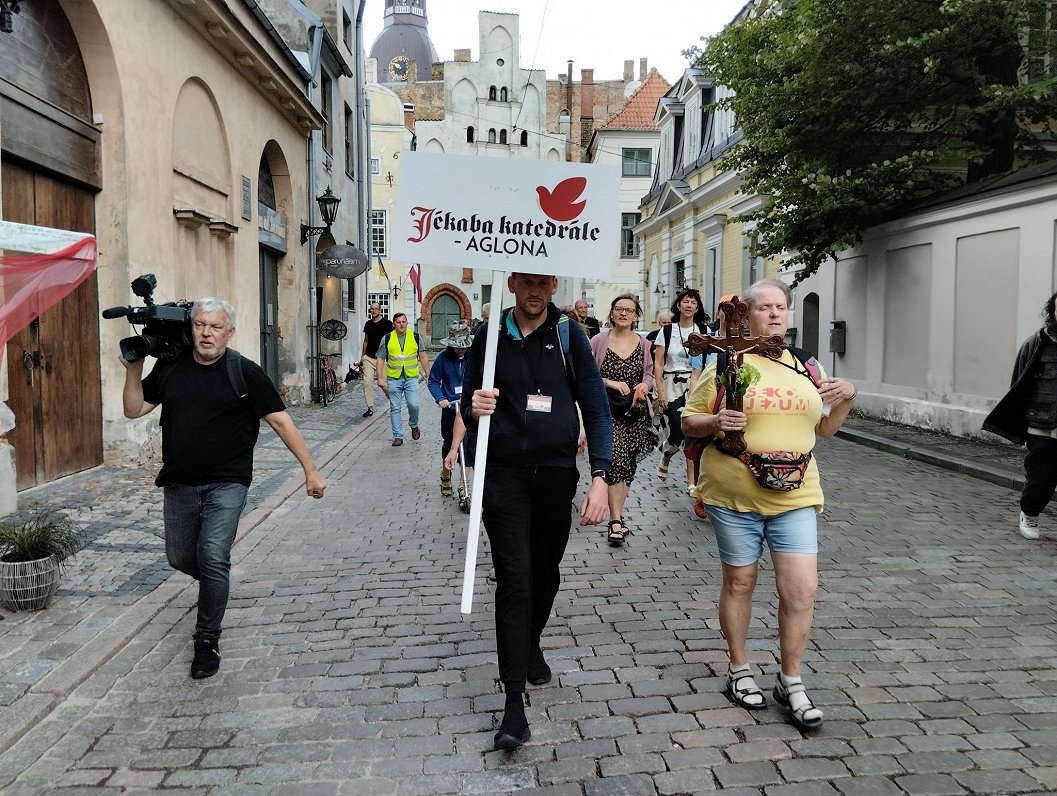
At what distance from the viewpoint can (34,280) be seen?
13.4ft

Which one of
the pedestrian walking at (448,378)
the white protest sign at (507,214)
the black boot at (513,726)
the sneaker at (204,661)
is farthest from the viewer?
the pedestrian walking at (448,378)

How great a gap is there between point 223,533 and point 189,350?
89 cm

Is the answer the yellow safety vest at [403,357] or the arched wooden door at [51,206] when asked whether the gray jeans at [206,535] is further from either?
the yellow safety vest at [403,357]

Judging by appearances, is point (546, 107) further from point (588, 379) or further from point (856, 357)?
point (588, 379)

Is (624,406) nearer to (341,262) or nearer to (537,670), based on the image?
(537,670)

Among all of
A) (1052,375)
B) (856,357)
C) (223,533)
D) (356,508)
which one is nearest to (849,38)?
(856,357)

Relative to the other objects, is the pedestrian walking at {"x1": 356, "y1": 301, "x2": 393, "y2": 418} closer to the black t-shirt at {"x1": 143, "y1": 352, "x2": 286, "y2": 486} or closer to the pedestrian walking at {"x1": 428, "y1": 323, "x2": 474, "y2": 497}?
the pedestrian walking at {"x1": 428, "y1": 323, "x2": 474, "y2": 497}

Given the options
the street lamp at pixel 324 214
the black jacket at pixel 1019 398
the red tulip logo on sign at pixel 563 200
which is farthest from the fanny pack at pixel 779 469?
the street lamp at pixel 324 214

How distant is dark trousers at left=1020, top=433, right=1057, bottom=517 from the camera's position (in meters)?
6.83

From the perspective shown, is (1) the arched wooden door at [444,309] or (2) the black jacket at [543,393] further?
(1) the arched wooden door at [444,309]

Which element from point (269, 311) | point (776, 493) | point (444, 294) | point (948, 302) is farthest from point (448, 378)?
point (444, 294)

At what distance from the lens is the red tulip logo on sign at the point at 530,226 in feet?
13.0

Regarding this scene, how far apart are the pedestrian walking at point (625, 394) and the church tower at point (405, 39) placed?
99340mm

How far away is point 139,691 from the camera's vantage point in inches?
159
